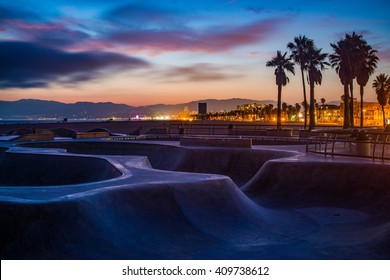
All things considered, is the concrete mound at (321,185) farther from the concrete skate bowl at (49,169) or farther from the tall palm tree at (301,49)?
the tall palm tree at (301,49)

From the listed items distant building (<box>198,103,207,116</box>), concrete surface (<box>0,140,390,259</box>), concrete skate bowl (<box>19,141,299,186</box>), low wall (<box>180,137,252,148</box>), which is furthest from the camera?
distant building (<box>198,103,207,116</box>)

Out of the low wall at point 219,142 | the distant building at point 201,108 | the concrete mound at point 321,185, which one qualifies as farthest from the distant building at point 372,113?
the concrete mound at point 321,185

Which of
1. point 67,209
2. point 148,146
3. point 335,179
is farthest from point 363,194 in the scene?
point 148,146

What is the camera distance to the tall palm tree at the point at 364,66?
58.0 metres

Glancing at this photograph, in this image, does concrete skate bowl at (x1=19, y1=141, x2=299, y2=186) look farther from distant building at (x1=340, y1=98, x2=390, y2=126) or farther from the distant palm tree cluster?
distant building at (x1=340, y1=98, x2=390, y2=126)

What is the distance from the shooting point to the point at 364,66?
6184cm

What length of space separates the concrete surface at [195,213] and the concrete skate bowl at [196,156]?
4871mm

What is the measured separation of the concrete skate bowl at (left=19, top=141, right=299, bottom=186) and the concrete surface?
4871 mm

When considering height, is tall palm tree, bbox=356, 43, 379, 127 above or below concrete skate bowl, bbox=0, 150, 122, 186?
above

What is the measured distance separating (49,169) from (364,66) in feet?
174

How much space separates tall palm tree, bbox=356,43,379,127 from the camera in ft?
190

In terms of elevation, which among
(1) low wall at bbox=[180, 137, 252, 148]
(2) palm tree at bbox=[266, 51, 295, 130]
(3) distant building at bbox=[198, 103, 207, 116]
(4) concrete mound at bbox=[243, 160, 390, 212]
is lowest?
(4) concrete mound at bbox=[243, 160, 390, 212]

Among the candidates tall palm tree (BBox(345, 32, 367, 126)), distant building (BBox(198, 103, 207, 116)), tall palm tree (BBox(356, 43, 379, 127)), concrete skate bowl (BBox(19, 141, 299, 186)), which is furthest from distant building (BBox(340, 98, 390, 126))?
concrete skate bowl (BBox(19, 141, 299, 186))
